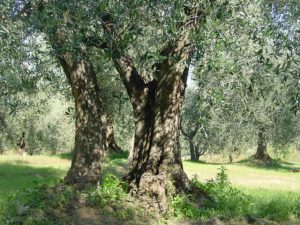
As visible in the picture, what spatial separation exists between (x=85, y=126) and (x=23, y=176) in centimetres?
794

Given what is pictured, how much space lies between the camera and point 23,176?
20.2 m

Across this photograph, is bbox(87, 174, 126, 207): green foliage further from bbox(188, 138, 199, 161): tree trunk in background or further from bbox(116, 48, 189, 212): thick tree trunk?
bbox(188, 138, 199, 161): tree trunk in background

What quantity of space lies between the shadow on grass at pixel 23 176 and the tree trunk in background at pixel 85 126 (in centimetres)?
323

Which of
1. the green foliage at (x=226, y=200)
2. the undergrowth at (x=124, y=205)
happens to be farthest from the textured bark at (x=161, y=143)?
the green foliage at (x=226, y=200)

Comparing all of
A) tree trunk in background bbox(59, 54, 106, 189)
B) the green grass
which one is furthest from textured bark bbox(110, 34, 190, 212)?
the green grass

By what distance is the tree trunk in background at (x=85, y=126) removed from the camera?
1337cm

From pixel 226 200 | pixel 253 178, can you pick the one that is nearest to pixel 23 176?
pixel 226 200

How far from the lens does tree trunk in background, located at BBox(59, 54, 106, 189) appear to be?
1337 cm

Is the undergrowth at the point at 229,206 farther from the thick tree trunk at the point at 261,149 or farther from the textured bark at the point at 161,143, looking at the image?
the thick tree trunk at the point at 261,149

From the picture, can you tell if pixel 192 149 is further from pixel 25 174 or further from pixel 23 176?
pixel 23 176

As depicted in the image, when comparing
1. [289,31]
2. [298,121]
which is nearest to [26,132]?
[298,121]

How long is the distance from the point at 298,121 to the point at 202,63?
37368 millimetres

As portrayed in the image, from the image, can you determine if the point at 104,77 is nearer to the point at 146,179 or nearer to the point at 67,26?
the point at 146,179

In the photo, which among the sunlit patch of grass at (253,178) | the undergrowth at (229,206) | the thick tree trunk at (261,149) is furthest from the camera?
the thick tree trunk at (261,149)
